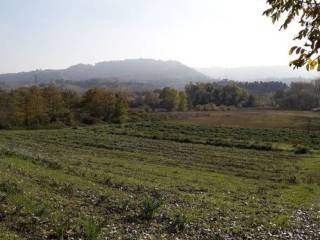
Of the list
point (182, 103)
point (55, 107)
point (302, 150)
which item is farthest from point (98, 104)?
point (302, 150)

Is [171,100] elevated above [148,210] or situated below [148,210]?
below

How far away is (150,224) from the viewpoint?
738 inches

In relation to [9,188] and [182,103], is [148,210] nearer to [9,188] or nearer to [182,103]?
[9,188]

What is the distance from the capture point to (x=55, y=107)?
130625 millimetres

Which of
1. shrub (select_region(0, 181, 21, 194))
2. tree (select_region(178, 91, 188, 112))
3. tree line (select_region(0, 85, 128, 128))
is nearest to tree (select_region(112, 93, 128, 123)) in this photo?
tree line (select_region(0, 85, 128, 128))

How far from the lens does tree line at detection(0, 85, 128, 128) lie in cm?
11669

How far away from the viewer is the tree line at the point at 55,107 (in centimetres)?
11669

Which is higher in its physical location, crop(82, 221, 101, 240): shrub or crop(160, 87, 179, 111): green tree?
crop(82, 221, 101, 240): shrub

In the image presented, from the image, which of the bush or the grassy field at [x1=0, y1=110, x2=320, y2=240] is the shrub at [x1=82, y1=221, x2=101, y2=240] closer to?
the grassy field at [x1=0, y1=110, x2=320, y2=240]

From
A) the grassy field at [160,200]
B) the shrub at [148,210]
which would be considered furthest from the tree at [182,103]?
the shrub at [148,210]

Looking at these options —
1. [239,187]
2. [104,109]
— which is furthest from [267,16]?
[104,109]

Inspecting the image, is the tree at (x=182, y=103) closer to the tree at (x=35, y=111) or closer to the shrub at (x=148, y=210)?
the tree at (x=35, y=111)

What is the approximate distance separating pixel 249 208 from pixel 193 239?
28.6ft

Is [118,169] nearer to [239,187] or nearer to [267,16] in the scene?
[239,187]
